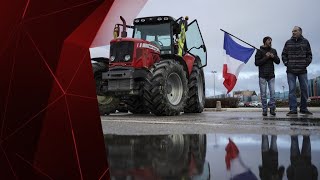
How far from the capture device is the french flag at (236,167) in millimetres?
2070

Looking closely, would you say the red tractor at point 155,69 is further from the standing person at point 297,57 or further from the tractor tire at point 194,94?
the standing person at point 297,57

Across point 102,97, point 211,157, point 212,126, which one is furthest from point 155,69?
point 211,157

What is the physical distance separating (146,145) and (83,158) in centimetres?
225

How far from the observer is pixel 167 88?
29.6 feet

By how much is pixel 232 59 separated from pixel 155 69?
4.29m

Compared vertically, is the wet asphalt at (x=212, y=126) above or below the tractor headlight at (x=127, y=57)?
below

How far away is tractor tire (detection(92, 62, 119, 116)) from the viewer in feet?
29.2

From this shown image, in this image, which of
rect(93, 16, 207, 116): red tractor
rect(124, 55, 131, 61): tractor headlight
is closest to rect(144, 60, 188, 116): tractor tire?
rect(93, 16, 207, 116): red tractor

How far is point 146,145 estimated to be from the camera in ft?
11.4

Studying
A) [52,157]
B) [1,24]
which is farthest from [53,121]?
[1,24]

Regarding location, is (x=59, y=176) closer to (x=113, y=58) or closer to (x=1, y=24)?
(x=1, y=24)

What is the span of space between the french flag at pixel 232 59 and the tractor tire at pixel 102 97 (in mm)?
4068

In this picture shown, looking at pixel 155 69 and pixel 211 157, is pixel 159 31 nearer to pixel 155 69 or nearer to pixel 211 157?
pixel 155 69

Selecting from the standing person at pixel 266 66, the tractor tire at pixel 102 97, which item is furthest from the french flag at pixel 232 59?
the tractor tire at pixel 102 97
